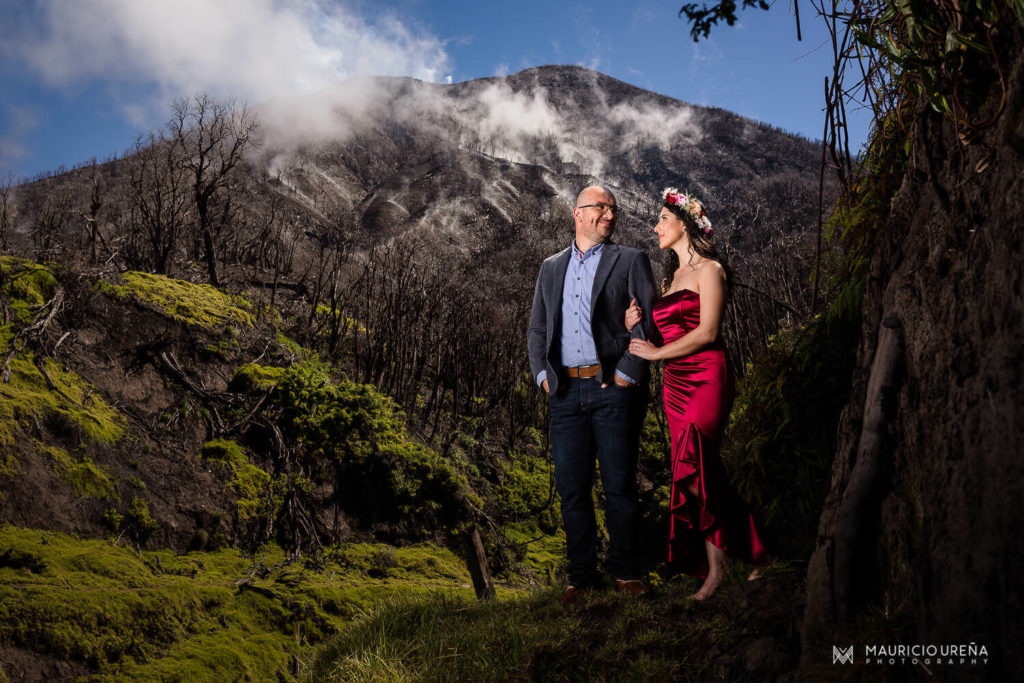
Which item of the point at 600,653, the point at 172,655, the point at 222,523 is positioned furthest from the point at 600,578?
the point at 222,523

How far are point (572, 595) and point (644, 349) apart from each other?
1.24 m

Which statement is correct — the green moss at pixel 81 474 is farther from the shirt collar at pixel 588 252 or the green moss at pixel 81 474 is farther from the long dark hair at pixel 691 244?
the long dark hair at pixel 691 244

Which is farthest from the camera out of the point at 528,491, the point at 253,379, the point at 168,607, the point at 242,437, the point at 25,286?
the point at 528,491

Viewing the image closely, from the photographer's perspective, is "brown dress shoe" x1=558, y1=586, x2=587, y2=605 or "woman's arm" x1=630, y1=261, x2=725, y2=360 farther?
"brown dress shoe" x1=558, y1=586, x2=587, y2=605

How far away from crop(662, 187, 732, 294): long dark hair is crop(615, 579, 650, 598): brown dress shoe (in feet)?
4.42

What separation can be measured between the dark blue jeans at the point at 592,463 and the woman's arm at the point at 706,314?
→ 1.23 ft

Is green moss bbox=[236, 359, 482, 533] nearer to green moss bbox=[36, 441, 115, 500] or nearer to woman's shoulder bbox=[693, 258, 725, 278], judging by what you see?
green moss bbox=[36, 441, 115, 500]

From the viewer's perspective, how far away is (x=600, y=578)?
9.48 ft

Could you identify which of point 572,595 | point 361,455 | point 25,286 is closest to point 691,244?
point 572,595

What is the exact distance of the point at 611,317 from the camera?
9.13ft

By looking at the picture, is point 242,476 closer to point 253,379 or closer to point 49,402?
point 253,379

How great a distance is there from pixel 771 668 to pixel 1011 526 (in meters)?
0.85

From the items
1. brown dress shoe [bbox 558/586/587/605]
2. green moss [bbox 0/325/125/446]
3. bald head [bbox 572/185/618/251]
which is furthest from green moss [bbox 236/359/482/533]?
bald head [bbox 572/185/618/251]

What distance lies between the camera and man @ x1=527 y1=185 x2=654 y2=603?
2.68 m
